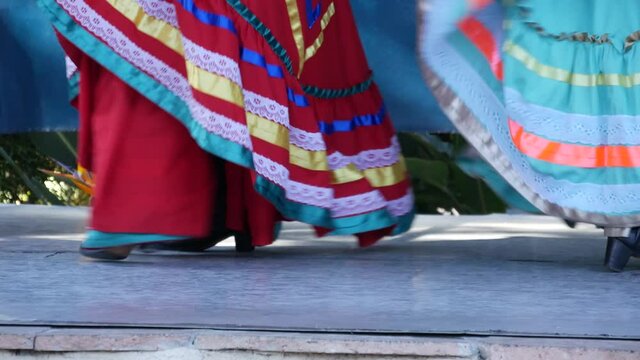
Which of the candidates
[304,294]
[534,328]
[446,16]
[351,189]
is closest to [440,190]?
[351,189]

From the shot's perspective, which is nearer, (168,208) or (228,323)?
(228,323)

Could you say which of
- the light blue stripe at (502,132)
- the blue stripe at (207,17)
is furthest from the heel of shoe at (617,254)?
the blue stripe at (207,17)

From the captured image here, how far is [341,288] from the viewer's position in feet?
7.41

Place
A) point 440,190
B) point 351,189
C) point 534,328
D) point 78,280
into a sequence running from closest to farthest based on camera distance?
point 534,328 < point 78,280 < point 351,189 < point 440,190

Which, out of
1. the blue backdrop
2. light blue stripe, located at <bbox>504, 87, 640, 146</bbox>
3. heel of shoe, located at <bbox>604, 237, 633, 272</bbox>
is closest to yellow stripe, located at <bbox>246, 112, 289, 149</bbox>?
light blue stripe, located at <bbox>504, 87, 640, 146</bbox>

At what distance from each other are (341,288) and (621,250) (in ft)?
1.94

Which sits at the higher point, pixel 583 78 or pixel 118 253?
pixel 583 78

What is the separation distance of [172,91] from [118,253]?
1.16 ft

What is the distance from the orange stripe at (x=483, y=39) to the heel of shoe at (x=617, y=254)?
39cm

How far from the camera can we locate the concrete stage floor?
71.7 inches

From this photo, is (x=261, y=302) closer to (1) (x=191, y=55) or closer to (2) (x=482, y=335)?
(2) (x=482, y=335)

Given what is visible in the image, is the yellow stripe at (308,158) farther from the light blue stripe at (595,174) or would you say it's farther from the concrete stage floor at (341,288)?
the light blue stripe at (595,174)

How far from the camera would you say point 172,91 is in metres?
2.51

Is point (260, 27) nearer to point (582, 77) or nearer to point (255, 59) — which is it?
point (255, 59)
